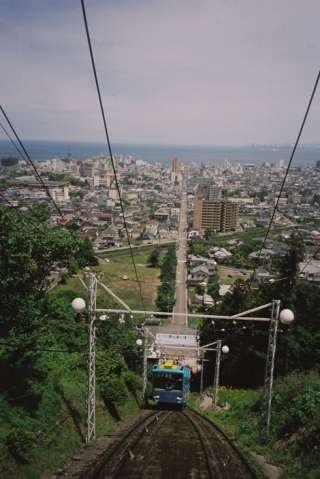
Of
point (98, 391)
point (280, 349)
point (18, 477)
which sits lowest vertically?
point (280, 349)

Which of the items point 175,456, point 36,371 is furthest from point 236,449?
point 36,371

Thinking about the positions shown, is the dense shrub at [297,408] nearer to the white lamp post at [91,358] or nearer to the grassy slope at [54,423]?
the white lamp post at [91,358]

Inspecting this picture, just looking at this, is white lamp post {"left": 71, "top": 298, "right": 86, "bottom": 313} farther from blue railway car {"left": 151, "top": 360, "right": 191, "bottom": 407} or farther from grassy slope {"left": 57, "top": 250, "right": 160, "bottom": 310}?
grassy slope {"left": 57, "top": 250, "right": 160, "bottom": 310}

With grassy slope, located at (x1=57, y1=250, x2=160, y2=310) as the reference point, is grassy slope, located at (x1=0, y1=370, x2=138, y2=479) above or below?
above

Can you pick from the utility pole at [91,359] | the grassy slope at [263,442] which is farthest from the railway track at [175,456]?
the utility pole at [91,359]

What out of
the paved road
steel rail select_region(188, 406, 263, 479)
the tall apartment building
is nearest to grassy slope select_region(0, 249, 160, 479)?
steel rail select_region(188, 406, 263, 479)

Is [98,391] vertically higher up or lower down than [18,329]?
lower down

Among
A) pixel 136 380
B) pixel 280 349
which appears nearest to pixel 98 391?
pixel 136 380

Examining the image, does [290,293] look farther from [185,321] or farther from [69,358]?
[185,321]
